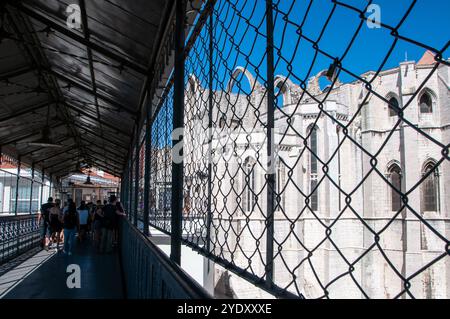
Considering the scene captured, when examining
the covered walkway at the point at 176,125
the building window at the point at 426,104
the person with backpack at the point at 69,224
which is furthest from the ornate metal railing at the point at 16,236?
the building window at the point at 426,104

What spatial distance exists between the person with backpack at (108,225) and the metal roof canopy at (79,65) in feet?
6.14

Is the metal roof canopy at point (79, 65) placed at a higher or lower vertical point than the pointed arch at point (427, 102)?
lower

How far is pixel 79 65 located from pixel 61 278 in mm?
4052

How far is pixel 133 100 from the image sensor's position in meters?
7.18

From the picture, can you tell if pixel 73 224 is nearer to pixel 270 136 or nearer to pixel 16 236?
pixel 16 236

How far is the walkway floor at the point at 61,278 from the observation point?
21.2ft

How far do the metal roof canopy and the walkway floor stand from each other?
297cm

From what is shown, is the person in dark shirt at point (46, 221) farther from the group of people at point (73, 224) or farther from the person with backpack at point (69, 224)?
the person with backpack at point (69, 224)

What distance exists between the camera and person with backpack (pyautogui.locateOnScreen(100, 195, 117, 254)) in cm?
1114

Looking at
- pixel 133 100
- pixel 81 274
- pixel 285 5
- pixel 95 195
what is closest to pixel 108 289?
pixel 81 274

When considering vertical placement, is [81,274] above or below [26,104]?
below

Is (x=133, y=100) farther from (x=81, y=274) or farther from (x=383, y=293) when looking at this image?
(x=383, y=293)
